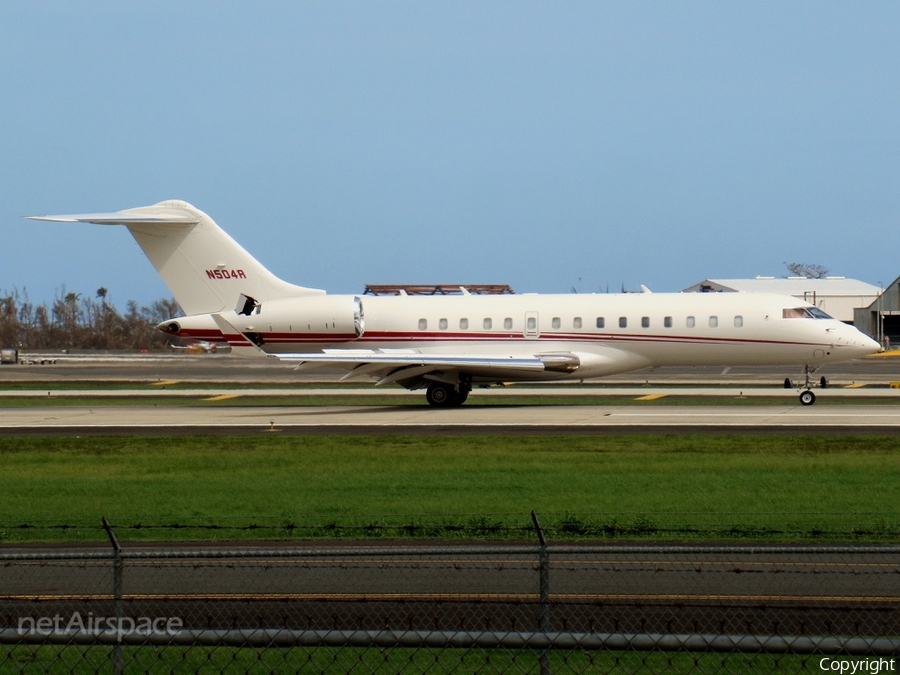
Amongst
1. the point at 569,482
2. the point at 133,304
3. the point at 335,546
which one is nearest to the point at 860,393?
the point at 569,482

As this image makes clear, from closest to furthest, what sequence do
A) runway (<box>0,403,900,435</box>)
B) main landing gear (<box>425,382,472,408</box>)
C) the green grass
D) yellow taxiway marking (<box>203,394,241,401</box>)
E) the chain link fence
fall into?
the chain link fence → the green grass → runway (<box>0,403,900,435</box>) → main landing gear (<box>425,382,472,408</box>) → yellow taxiway marking (<box>203,394,241,401</box>)

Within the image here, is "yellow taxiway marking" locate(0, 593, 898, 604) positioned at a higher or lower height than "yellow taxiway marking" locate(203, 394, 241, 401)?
lower

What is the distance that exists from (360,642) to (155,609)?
486 cm

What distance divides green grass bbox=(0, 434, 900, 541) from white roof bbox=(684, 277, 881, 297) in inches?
3663

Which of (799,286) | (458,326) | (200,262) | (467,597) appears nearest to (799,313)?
(458,326)

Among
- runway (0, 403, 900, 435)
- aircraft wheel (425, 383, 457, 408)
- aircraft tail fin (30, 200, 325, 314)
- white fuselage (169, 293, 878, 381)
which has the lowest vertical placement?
runway (0, 403, 900, 435)

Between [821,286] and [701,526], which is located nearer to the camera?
[701,526]

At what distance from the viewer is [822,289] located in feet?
376

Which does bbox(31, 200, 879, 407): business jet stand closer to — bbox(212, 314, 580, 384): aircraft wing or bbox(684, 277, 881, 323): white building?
bbox(212, 314, 580, 384): aircraft wing

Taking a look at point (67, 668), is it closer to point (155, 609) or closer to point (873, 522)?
point (155, 609)

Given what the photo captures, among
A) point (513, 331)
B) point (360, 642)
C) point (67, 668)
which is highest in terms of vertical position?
point (513, 331)

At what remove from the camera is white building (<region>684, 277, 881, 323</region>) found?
109875mm

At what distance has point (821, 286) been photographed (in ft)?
380

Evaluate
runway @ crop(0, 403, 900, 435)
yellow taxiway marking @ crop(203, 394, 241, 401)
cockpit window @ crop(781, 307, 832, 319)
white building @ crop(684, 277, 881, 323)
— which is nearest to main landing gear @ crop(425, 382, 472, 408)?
runway @ crop(0, 403, 900, 435)
